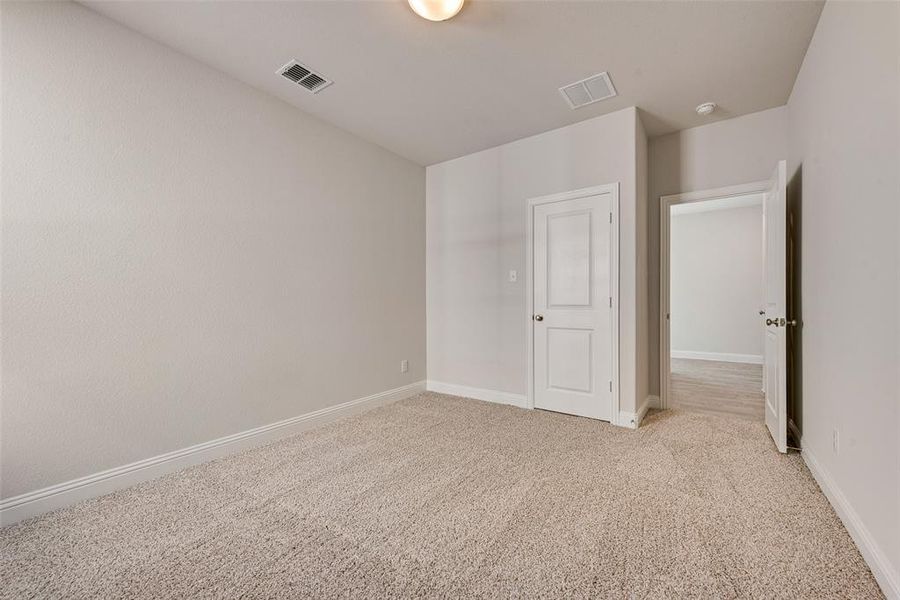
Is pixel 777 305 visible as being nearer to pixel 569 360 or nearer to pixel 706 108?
pixel 569 360

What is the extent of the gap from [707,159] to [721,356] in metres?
4.59

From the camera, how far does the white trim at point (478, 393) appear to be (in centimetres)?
383

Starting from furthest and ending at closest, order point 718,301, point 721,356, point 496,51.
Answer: point 718,301, point 721,356, point 496,51

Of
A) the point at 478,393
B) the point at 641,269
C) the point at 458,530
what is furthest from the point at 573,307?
the point at 458,530

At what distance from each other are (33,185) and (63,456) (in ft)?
4.56

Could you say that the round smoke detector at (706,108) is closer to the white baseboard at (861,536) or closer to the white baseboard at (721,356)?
the white baseboard at (861,536)

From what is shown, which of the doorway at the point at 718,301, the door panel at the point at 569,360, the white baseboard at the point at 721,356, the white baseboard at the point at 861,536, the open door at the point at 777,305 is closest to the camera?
the white baseboard at the point at 861,536

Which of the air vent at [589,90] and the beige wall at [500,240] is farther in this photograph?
the beige wall at [500,240]

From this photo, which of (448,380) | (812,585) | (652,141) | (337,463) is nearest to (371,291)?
(448,380)

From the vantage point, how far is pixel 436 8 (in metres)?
2.01

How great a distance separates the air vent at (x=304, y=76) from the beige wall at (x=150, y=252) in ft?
1.16

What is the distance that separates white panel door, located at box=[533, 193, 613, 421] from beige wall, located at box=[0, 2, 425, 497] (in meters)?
1.82

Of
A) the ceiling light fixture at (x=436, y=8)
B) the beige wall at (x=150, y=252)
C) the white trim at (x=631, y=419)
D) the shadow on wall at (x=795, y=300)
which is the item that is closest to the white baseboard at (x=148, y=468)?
the beige wall at (x=150, y=252)

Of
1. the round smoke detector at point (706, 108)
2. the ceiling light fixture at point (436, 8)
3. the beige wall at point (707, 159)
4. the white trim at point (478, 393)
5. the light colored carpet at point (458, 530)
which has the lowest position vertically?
the light colored carpet at point (458, 530)
